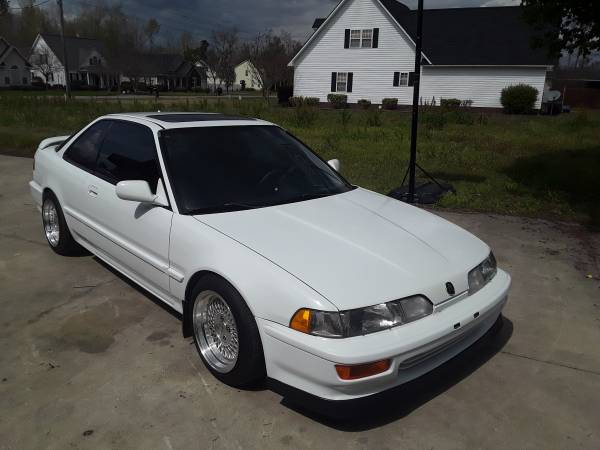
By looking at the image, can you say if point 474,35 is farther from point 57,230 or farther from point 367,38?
point 57,230

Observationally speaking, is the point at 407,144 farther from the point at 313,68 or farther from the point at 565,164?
the point at 313,68

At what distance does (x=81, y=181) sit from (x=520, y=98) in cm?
2619

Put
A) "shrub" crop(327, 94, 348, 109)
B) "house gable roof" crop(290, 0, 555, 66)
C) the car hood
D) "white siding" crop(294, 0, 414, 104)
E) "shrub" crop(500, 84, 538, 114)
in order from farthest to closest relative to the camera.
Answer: "shrub" crop(327, 94, 348, 109), "white siding" crop(294, 0, 414, 104), "house gable roof" crop(290, 0, 555, 66), "shrub" crop(500, 84, 538, 114), the car hood

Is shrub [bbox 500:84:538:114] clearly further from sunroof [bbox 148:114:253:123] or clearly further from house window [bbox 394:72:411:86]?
sunroof [bbox 148:114:253:123]

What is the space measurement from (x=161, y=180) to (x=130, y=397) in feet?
4.56

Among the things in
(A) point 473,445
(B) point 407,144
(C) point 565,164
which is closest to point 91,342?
(A) point 473,445

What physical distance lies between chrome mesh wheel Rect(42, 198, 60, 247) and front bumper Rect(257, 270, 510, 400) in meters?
3.22

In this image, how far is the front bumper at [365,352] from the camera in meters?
2.31

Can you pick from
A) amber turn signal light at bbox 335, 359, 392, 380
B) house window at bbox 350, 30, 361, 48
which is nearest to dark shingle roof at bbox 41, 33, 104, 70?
house window at bbox 350, 30, 361, 48

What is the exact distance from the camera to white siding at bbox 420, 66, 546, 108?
2698cm

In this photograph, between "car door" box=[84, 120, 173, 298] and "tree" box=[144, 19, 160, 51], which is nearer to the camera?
"car door" box=[84, 120, 173, 298]

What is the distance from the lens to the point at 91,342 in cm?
339

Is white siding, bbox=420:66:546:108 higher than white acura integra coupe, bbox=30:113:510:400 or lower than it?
higher

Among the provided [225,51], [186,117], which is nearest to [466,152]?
[186,117]
